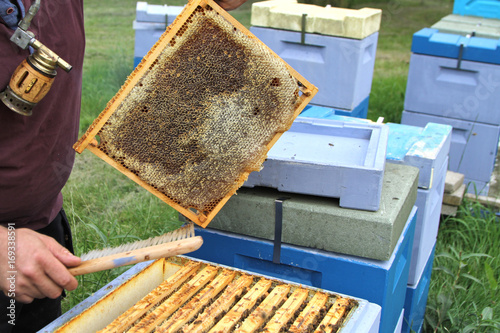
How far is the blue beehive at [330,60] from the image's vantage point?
3.14 metres

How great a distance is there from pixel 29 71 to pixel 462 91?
281cm

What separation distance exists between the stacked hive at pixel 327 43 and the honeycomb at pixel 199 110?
1.89m

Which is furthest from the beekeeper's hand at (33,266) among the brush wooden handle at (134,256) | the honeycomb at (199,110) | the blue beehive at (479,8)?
the blue beehive at (479,8)

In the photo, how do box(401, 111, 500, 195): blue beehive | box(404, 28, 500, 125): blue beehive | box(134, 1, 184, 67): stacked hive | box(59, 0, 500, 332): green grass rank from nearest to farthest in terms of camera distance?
box(59, 0, 500, 332): green grass < box(404, 28, 500, 125): blue beehive < box(401, 111, 500, 195): blue beehive < box(134, 1, 184, 67): stacked hive

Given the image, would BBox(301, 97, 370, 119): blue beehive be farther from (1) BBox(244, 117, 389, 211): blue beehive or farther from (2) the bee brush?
(2) the bee brush

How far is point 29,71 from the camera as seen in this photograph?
4.12 ft

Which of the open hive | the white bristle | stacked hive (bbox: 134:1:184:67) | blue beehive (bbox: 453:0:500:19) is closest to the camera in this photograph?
the open hive

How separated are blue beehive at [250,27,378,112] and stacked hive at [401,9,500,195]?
1.29 feet

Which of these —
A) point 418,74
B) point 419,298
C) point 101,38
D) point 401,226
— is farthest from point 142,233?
point 101,38

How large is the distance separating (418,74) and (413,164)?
172 cm

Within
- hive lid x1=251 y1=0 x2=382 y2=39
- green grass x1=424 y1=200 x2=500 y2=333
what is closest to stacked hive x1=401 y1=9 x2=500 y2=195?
green grass x1=424 y1=200 x2=500 y2=333

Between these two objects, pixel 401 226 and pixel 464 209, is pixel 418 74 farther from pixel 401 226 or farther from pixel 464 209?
pixel 401 226

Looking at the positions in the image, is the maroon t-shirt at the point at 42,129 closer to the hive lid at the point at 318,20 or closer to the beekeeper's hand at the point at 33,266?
the beekeeper's hand at the point at 33,266

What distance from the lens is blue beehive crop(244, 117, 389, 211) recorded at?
4.69 ft
